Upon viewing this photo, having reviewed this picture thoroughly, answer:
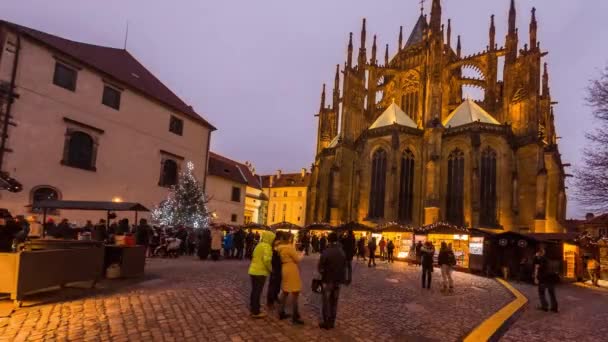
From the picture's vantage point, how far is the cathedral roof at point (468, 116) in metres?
37.4

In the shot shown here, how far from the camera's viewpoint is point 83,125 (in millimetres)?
22234

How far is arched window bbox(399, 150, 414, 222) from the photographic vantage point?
3762 cm

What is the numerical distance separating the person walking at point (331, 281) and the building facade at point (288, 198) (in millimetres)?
63598

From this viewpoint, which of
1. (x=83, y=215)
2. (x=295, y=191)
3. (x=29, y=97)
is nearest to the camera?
(x=29, y=97)

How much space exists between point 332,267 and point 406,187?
3264 cm

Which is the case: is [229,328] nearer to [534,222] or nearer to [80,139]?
[80,139]

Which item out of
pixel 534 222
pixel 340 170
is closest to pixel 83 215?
pixel 340 170

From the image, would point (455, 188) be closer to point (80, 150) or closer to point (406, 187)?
point (406, 187)

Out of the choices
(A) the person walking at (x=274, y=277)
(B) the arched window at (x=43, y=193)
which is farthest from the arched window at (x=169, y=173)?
(A) the person walking at (x=274, y=277)

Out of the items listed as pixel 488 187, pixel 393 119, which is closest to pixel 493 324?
pixel 488 187

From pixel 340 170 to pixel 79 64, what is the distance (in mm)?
→ 25359

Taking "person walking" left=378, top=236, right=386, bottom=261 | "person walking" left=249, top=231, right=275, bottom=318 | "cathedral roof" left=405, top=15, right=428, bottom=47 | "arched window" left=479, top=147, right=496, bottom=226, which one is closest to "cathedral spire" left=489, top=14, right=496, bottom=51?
"arched window" left=479, top=147, right=496, bottom=226

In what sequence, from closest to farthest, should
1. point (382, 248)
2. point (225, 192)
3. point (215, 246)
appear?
1. point (215, 246)
2. point (382, 248)
3. point (225, 192)

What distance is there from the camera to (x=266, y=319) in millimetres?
7152
